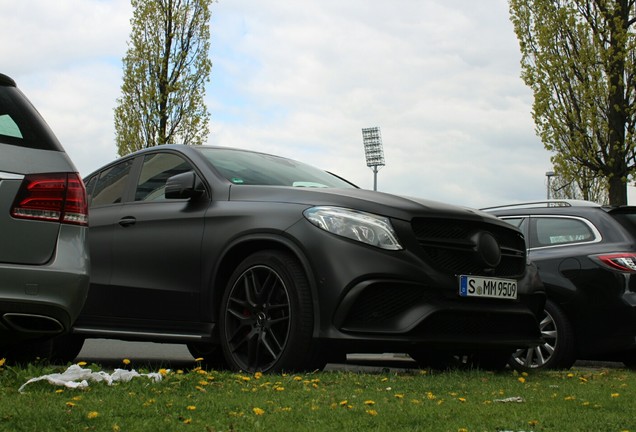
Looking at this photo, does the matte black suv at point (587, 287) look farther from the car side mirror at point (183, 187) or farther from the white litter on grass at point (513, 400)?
the car side mirror at point (183, 187)

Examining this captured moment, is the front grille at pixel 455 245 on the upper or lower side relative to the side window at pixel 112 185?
lower

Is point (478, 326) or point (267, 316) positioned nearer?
point (267, 316)

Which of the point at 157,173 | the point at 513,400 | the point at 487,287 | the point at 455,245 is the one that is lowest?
the point at 513,400

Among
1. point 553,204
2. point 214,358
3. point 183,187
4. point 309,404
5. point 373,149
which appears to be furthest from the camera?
point 373,149

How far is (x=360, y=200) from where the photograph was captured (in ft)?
22.2

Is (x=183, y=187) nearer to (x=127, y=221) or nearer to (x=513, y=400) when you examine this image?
(x=127, y=221)

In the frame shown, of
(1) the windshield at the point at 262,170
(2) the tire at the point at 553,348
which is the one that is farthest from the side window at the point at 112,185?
(2) the tire at the point at 553,348

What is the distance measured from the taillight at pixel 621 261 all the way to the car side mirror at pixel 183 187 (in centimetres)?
375

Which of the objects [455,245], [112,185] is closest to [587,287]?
[455,245]

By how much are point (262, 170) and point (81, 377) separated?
2679mm

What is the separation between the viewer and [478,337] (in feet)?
23.2

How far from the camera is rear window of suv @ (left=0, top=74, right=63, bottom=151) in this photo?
209 inches

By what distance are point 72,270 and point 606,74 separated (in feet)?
64.4

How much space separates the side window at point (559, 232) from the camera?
9414mm
